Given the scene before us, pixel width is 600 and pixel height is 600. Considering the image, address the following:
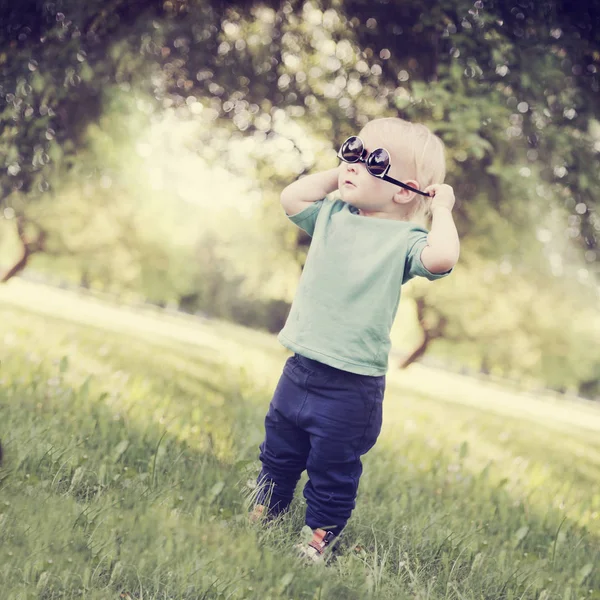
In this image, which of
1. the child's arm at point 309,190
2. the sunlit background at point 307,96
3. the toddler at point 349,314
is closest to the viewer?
the toddler at point 349,314

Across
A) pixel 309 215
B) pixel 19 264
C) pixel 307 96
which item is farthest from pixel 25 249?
pixel 309 215

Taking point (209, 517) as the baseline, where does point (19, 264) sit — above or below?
below

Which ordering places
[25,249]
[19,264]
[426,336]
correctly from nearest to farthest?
[426,336]
[19,264]
[25,249]

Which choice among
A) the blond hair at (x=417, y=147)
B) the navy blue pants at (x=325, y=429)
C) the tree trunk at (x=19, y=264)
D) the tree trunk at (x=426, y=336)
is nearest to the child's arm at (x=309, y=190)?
the blond hair at (x=417, y=147)

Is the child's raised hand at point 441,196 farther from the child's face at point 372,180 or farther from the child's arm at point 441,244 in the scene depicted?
the child's face at point 372,180

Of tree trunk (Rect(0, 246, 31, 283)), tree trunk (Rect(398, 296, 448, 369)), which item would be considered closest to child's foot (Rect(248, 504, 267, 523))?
tree trunk (Rect(398, 296, 448, 369))

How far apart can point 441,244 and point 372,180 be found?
1.54 ft

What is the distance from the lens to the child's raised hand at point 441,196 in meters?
2.67

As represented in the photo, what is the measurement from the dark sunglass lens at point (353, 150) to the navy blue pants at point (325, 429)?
88cm

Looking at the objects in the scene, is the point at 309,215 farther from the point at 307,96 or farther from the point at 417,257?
the point at 307,96

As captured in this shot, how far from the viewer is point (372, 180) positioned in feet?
9.09

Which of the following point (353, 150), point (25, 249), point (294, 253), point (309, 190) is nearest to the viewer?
point (353, 150)

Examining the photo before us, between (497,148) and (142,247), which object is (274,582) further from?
(142,247)

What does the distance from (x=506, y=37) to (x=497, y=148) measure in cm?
173
